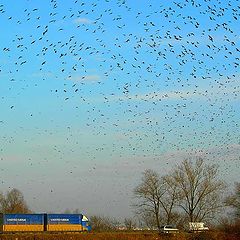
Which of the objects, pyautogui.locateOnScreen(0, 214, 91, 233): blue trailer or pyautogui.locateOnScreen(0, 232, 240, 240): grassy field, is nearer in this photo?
pyautogui.locateOnScreen(0, 232, 240, 240): grassy field

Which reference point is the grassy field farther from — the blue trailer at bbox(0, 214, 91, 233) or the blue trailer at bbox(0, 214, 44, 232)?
the blue trailer at bbox(0, 214, 91, 233)

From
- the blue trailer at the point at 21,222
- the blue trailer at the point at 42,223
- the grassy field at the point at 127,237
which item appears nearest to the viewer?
the grassy field at the point at 127,237

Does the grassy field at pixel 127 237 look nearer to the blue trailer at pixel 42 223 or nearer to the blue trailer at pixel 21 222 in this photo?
the blue trailer at pixel 21 222

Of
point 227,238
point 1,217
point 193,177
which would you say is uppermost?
point 193,177

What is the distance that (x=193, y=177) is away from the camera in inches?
4003

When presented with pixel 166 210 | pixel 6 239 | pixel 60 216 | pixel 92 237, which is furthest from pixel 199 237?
pixel 166 210

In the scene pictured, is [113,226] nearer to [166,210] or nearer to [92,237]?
[166,210]

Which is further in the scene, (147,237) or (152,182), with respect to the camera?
(152,182)

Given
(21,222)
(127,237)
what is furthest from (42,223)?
(127,237)

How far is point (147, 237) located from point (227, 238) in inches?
435

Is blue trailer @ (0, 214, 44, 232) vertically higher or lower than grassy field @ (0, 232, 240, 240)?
higher

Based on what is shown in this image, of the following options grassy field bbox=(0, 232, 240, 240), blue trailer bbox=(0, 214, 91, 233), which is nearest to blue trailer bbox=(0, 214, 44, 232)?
blue trailer bbox=(0, 214, 91, 233)

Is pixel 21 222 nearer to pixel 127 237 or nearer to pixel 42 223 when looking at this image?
pixel 42 223

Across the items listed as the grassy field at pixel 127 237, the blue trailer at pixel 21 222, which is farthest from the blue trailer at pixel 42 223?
the grassy field at pixel 127 237
